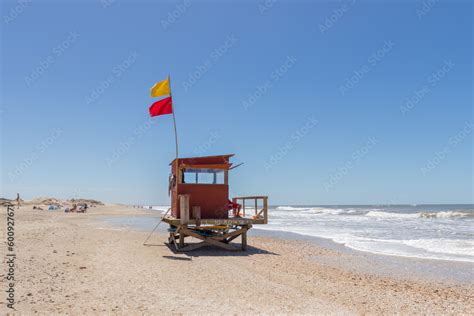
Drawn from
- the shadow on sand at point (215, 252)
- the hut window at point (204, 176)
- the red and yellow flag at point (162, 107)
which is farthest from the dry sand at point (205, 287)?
the red and yellow flag at point (162, 107)

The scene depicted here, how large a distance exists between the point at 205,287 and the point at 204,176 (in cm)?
741

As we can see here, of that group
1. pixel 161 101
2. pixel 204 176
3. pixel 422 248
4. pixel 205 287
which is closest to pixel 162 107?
pixel 161 101

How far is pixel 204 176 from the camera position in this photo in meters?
16.1

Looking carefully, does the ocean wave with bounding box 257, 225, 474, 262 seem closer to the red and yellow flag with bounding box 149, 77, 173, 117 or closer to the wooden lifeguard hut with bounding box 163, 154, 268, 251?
the wooden lifeguard hut with bounding box 163, 154, 268, 251

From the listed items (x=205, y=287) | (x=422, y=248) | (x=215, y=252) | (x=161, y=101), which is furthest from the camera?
(x=422, y=248)

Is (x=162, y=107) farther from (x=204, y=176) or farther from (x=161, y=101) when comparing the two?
(x=204, y=176)

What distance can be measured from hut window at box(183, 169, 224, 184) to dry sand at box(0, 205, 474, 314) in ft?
10.7

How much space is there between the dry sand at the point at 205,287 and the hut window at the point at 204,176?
3.25 m

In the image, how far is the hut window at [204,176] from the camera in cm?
1598

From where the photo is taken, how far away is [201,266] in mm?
11875

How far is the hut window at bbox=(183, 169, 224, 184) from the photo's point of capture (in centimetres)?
1598

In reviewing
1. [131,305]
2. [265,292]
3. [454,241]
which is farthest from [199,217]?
[454,241]

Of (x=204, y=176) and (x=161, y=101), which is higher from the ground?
(x=161, y=101)

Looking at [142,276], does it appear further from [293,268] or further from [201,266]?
[293,268]
